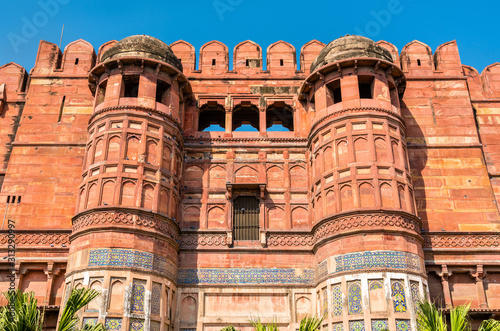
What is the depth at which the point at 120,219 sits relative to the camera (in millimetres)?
17438

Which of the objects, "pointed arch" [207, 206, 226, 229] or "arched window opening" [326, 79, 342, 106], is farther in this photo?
"arched window opening" [326, 79, 342, 106]

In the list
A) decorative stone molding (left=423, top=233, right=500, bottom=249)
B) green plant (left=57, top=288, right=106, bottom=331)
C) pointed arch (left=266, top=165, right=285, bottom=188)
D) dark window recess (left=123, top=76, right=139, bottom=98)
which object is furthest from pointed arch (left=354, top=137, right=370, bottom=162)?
green plant (left=57, top=288, right=106, bottom=331)

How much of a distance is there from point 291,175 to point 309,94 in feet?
11.3

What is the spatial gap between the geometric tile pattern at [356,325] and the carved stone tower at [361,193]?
3 cm

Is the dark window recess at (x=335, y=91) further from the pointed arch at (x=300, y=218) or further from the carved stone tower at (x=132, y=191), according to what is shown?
the carved stone tower at (x=132, y=191)

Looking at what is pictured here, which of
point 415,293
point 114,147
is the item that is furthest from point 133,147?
point 415,293

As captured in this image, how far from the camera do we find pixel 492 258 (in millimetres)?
18953

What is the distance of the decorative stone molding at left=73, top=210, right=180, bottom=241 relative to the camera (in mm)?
17438

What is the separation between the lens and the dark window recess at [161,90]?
21030mm

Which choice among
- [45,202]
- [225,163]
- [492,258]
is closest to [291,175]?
[225,163]

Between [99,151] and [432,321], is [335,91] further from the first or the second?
[432,321]

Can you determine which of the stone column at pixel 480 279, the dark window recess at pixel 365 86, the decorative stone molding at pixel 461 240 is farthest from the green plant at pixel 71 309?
the dark window recess at pixel 365 86

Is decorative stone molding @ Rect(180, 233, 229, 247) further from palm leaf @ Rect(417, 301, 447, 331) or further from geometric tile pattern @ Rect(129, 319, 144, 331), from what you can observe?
palm leaf @ Rect(417, 301, 447, 331)

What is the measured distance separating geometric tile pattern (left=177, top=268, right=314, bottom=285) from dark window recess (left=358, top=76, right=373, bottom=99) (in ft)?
24.0
